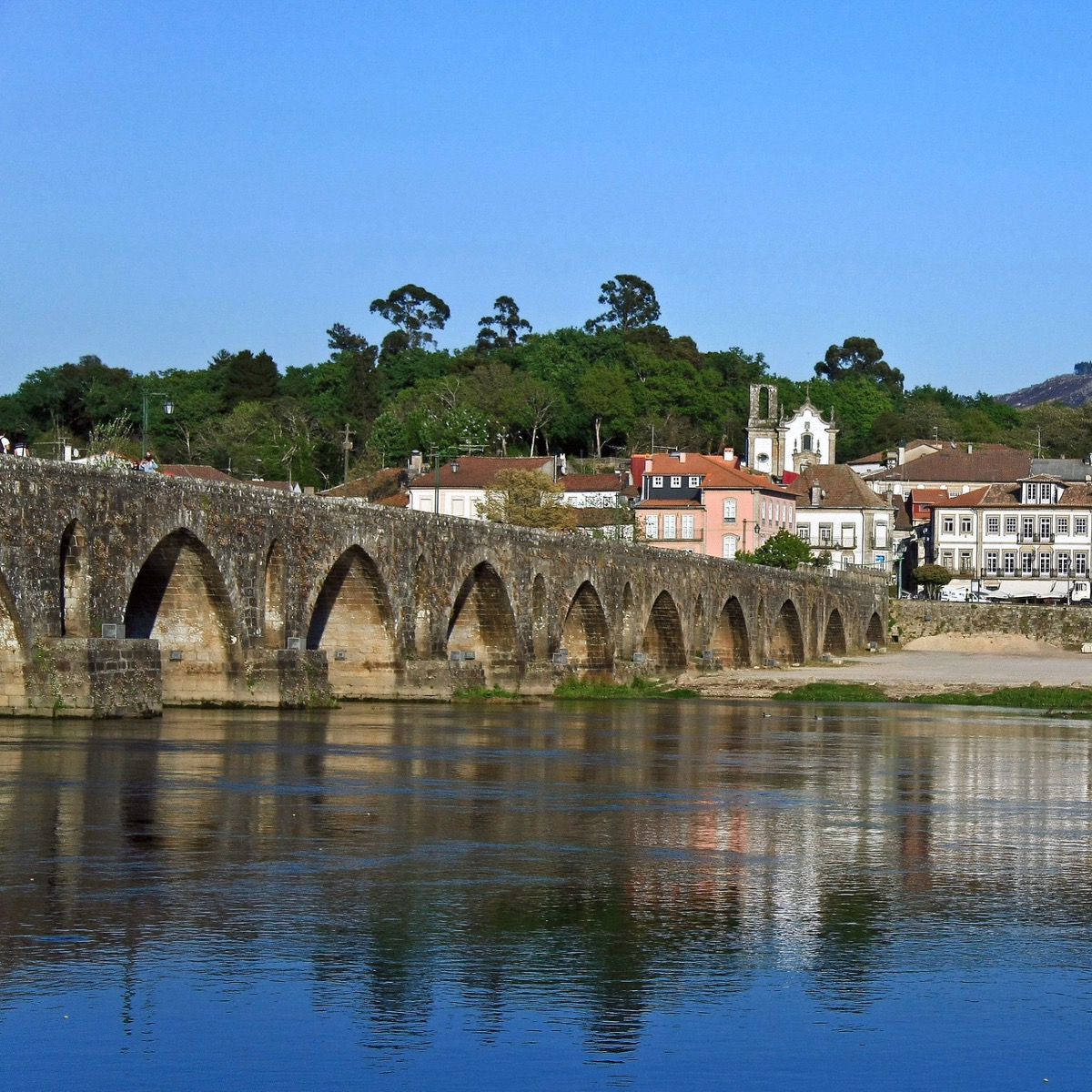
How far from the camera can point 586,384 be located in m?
154

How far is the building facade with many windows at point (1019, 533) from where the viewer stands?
125 metres

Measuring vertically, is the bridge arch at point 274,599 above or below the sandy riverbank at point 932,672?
above

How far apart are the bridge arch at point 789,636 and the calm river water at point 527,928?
61073mm

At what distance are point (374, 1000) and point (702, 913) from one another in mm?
4106

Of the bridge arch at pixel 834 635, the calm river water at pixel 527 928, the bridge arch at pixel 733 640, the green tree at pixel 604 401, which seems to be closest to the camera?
the calm river water at pixel 527 928

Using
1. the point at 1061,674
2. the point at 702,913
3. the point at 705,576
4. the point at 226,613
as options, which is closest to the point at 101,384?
the point at 705,576

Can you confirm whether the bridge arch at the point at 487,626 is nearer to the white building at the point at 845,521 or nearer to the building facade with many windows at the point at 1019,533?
the white building at the point at 845,521

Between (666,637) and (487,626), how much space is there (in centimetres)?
1642

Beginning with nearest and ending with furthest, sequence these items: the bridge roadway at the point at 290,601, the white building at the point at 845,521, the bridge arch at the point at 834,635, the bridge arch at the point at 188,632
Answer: the bridge roadway at the point at 290,601 < the bridge arch at the point at 188,632 < the bridge arch at the point at 834,635 < the white building at the point at 845,521

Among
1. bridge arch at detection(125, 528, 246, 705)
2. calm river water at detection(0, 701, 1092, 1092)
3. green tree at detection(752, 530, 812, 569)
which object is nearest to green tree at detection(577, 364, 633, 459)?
green tree at detection(752, 530, 812, 569)

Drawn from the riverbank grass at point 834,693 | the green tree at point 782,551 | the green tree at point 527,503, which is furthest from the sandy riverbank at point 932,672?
the green tree at point 527,503

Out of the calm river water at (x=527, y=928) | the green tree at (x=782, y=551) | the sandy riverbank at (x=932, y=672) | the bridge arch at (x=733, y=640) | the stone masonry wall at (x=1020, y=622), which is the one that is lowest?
the calm river water at (x=527, y=928)

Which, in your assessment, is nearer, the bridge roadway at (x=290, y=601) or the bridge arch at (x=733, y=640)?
the bridge roadway at (x=290, y=601)

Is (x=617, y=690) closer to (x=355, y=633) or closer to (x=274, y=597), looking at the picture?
(x=355, y=633)
